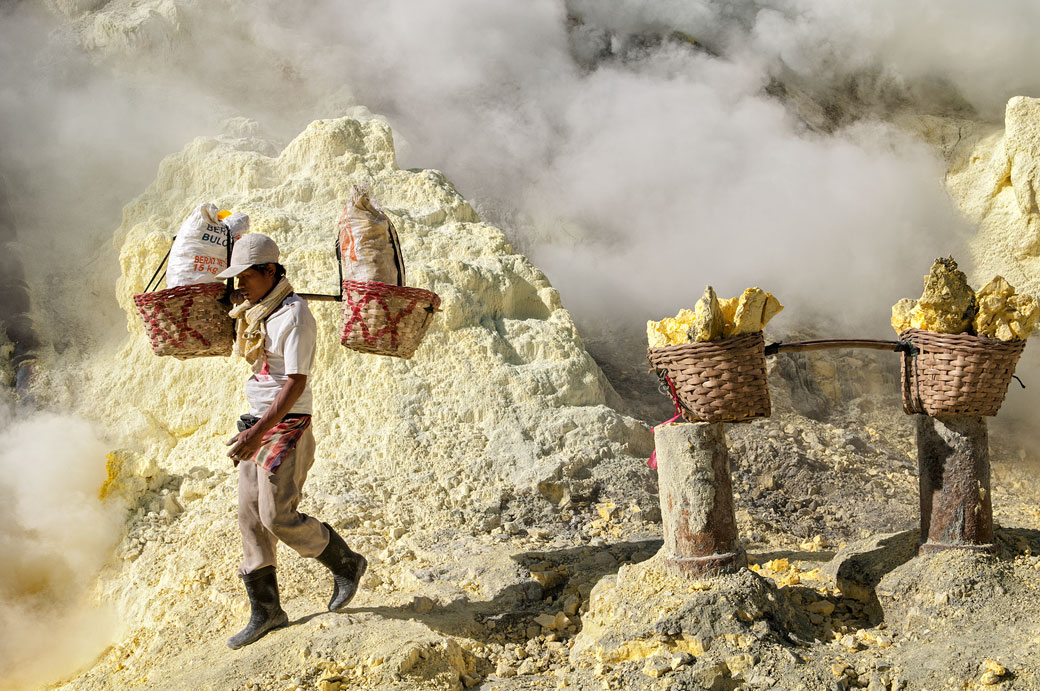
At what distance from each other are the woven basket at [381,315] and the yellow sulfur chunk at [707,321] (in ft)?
3.25

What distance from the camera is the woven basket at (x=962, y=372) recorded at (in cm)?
332

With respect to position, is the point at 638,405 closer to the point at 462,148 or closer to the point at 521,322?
the point at 521,322

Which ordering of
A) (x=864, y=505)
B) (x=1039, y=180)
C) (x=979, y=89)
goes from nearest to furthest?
(x=864, y=505) → (x=1039, y=180) → (x=979, y=89)

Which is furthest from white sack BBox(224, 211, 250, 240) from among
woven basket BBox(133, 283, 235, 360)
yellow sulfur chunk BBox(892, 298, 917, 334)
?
yellow sulfur chunk BBox(892, 298, 917, 334)

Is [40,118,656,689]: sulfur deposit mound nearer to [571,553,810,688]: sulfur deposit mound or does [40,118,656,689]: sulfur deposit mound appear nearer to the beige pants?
the beige pants

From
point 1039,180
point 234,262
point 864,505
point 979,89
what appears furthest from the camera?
point 979,89

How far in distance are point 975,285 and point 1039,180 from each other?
92 centimetres

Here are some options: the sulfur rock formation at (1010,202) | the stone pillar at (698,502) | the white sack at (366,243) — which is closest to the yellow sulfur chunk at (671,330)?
the stone pillar at (698,502)

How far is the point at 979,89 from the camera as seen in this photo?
8438 mm

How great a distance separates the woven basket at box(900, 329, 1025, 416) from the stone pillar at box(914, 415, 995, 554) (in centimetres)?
9

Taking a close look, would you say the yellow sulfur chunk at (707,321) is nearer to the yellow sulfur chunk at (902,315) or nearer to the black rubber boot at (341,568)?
the yellow sulfur chunk at (902,315)

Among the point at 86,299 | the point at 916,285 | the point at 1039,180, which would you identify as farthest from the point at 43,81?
the point at 1039,180

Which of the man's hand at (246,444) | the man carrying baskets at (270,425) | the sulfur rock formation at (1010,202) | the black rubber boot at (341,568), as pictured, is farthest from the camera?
the sulfur rock formation at (1010,202)

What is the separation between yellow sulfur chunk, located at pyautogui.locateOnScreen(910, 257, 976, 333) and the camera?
338 centimetres
